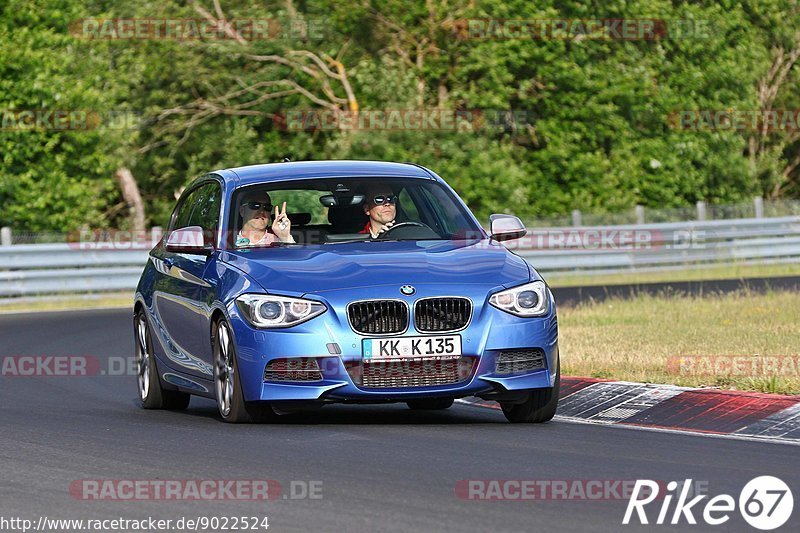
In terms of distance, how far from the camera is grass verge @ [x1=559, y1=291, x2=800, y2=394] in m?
12.0

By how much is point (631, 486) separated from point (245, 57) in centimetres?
3101

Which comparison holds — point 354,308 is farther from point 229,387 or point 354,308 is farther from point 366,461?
point 366,461

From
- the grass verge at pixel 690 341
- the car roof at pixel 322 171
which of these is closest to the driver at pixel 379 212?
the car roof at pixel 322 171

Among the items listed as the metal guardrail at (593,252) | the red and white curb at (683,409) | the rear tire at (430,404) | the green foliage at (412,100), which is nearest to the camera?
the red and white curb at (683,409)

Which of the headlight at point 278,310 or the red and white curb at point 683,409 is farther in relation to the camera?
the red and white curb at point 683,409

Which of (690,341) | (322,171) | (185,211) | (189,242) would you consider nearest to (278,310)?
(189,242)

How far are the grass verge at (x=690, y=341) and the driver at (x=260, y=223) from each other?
274 centimetres

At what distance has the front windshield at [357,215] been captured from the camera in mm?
11047

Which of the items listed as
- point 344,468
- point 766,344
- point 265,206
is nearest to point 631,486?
point 344,468

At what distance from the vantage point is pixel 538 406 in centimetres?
1018

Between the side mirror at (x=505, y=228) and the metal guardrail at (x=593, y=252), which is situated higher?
the side mirror at (x=505, y=228)

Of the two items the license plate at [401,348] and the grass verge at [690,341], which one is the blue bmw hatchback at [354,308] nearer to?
the license plate at [401,348]

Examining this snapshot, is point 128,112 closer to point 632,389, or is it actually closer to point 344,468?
point 632,389

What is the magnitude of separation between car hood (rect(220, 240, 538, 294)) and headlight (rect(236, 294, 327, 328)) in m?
0.07
